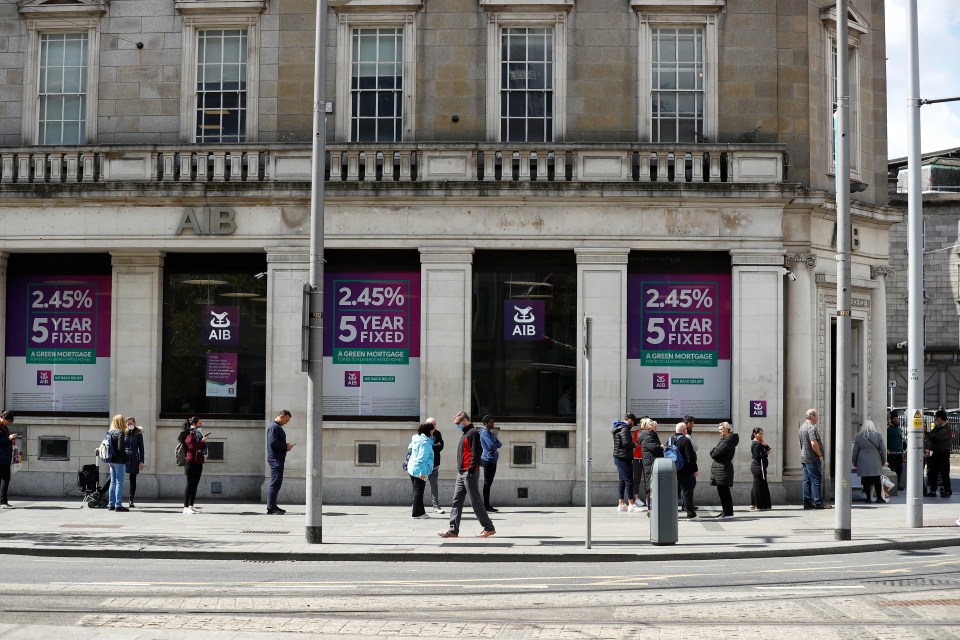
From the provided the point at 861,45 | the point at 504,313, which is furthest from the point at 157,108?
the point at 861,45

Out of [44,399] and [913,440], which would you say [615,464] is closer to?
[913,440]

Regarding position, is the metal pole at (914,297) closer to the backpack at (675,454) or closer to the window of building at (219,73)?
the backpack at (675,454)

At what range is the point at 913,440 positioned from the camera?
19.8 m

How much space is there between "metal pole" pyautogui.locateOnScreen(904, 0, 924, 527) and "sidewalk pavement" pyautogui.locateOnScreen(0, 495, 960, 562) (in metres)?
0.67

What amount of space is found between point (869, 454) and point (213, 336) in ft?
44.4

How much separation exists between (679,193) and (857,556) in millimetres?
8854

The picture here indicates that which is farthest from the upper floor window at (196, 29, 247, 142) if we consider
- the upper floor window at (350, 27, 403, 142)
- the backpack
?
the backpack

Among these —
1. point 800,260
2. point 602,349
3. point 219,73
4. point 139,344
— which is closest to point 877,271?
point 800,260

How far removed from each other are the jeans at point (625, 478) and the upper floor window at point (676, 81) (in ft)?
22.3

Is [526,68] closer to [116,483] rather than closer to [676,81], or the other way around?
[676,81]

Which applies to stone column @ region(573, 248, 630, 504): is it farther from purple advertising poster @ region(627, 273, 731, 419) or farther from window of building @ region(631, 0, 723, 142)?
window of building @ region(631, 0, 723, 142)

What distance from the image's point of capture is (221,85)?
24.9m

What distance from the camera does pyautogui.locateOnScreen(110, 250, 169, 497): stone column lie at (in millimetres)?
24203

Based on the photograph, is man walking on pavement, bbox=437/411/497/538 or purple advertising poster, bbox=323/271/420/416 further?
purple advertising poster, bbox=323/271/420/416
